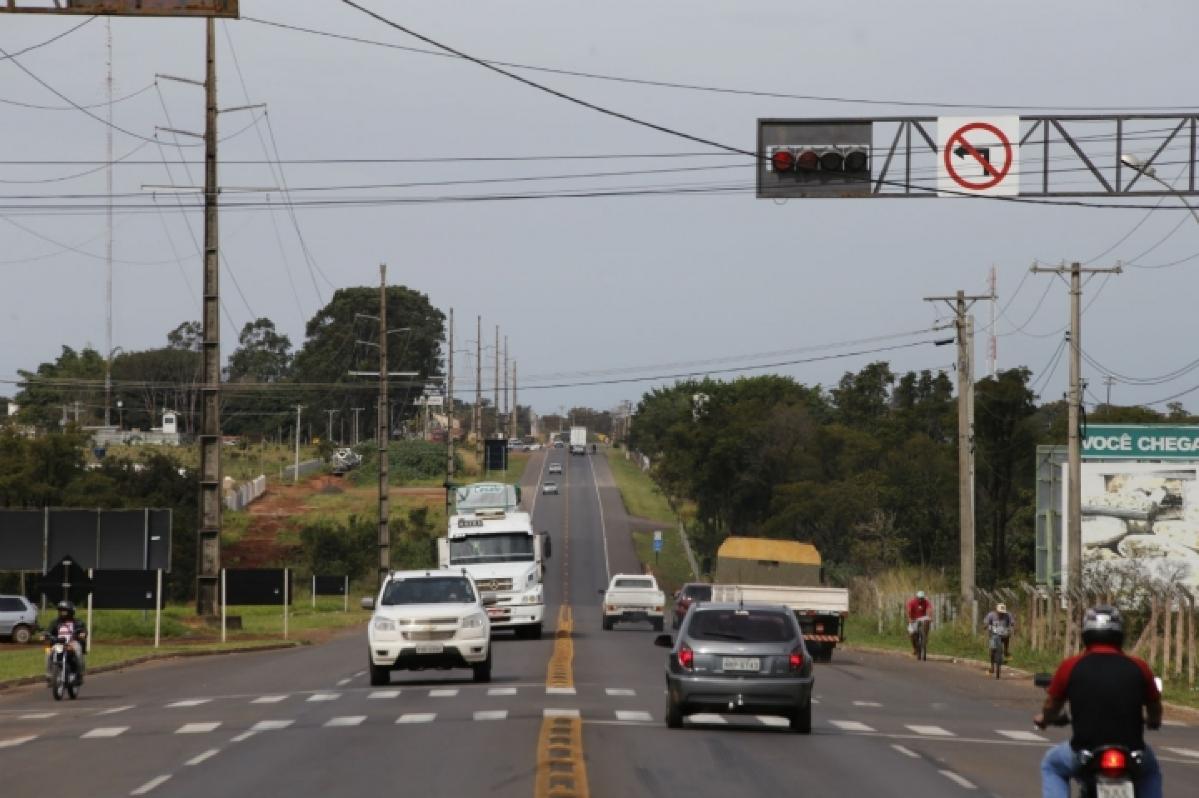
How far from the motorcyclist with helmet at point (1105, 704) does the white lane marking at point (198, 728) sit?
41.3 feet

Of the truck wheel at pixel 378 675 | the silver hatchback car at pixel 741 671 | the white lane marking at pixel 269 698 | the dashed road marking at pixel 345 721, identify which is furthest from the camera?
the truck wheel at pixel 378 675

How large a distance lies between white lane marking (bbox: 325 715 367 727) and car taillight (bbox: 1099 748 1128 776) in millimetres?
12729

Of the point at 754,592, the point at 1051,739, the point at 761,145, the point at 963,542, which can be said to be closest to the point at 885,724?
the point at 1051,739

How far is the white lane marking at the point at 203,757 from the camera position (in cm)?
1725

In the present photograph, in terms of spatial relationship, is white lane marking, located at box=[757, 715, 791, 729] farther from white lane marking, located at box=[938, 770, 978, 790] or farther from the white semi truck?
the white semi truck

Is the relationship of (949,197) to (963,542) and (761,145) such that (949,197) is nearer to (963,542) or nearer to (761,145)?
(761,145)

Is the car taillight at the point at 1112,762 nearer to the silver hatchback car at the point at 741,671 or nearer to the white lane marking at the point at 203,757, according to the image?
the white lane marking at the point at 203,757

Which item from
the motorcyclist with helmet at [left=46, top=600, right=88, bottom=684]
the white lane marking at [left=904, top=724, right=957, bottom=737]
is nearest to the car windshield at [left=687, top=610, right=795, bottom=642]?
the white lane marking at [left=904, top=724, right=957, bottom=737]

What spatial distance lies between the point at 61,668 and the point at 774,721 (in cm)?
1097

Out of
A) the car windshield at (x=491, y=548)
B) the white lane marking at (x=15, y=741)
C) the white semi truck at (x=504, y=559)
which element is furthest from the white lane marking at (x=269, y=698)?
the car windshield at (x=491, y=548)

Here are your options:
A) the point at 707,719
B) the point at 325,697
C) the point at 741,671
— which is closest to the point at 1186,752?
the point at 741,671

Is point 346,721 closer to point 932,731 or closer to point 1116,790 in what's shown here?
point 932,731

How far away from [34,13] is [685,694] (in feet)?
34.0

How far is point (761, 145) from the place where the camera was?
28.5m
